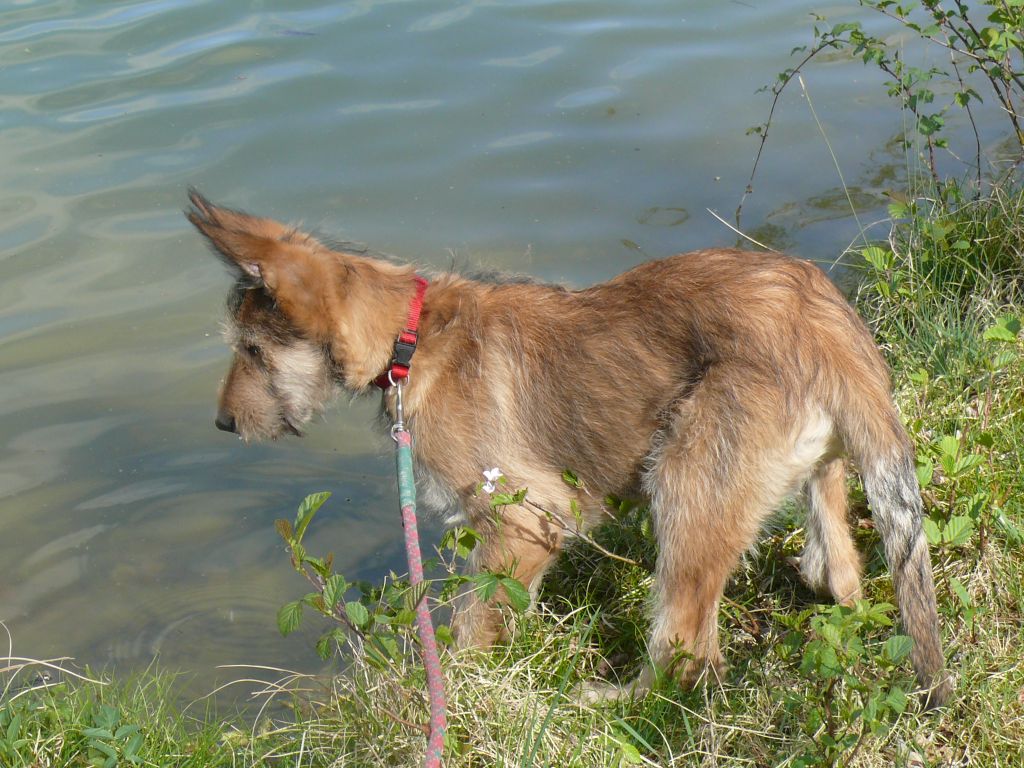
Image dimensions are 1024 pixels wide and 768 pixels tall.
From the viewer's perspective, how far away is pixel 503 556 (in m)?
4.15

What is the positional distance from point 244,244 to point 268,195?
155 inches

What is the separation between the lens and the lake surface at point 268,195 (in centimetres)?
541

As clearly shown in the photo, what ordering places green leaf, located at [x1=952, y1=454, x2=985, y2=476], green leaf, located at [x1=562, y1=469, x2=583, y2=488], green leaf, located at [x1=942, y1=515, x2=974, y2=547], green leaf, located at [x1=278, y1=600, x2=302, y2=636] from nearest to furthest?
green leaf, located at [x1=278, y1=600, x2=302, y2=636], green leaf, located at [x1=942, y1=515, x2=974, y2=547], green leaf, located at [x1=952, y1=454, x2=985, y2=476], green leaf, located at [x1=562, y1=469, x2=583, y2=488]

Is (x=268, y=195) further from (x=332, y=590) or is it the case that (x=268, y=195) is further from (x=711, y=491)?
(x=332, y=590)

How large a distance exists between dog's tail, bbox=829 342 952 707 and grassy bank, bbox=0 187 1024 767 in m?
0.14

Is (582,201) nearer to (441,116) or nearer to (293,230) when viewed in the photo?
(441,116)

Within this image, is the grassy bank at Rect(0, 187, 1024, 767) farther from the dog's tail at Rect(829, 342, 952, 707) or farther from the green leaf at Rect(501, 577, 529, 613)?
the green leaf at Rect(501, 577, 529, 613)

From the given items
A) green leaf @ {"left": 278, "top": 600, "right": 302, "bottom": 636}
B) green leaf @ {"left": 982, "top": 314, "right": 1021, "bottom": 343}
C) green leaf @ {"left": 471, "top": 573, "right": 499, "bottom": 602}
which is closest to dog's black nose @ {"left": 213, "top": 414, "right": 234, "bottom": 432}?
green leaf @ {"left": 278, "top": 600, "right": 302, "bottom": 636}

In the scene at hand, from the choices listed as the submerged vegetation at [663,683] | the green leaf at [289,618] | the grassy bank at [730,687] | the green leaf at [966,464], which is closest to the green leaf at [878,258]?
the grassy bank at [730,687]

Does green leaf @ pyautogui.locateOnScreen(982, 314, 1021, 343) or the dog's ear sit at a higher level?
the dog's ear

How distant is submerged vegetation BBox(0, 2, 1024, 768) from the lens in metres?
3.30

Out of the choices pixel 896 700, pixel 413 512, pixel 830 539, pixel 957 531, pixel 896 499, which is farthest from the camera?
pixel 830 539

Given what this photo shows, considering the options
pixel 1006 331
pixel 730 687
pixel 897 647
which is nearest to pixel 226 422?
pixel 730 687

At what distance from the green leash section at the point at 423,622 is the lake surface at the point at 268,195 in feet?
5.03
